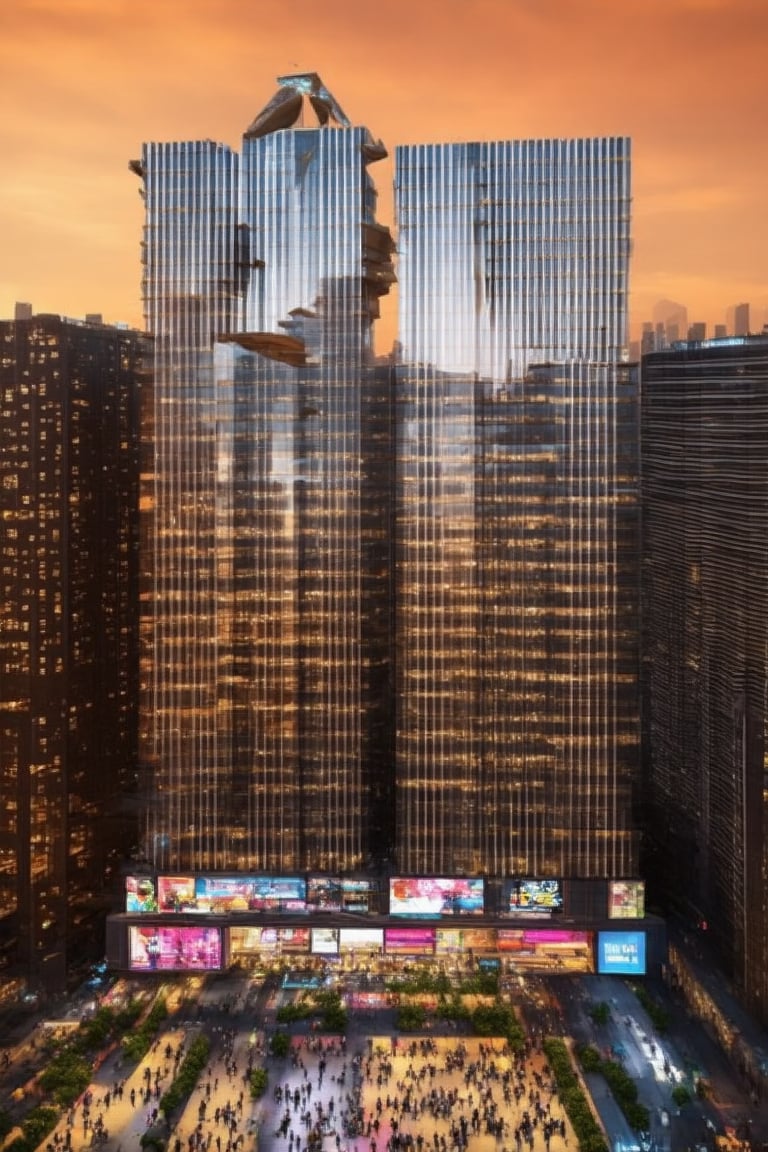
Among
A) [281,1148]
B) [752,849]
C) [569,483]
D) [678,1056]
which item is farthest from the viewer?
[569,483]

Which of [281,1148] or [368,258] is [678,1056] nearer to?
[281,1148]

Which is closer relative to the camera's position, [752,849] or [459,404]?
A: [752,849]

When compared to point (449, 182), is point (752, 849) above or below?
below

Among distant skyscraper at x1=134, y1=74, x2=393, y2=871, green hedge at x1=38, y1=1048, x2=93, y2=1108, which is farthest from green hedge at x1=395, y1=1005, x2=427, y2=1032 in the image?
green hedge at x1=38, y1=1048, x2=93, y2=1108

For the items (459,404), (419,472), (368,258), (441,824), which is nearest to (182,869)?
(441,824)

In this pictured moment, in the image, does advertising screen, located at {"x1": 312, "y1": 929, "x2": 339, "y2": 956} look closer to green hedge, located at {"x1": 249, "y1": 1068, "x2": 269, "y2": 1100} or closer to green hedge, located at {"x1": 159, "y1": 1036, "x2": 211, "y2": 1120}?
green hedge, located at {"x1": 159, "y1": 1036, "x2": 211, "y2": 1120}

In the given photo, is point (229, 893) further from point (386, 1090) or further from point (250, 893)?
point (386, 1090)
